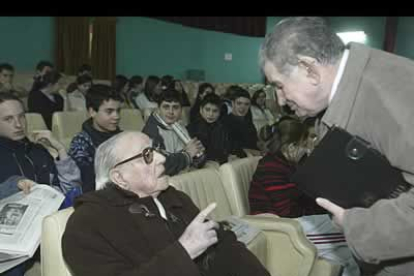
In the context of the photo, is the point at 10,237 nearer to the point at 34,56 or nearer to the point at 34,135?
the point at 34,135

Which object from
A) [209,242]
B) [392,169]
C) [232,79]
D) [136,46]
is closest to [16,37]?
[136,46]

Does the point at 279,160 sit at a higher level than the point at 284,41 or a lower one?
lower

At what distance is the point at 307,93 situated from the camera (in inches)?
44.1

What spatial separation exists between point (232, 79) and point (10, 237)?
9072 millimetres

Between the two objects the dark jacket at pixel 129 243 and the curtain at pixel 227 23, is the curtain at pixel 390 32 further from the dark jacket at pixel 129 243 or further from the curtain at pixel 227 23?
the dark jacket at pixel 129 243

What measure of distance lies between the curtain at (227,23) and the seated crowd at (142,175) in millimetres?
4131

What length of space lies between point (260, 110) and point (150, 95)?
5.35 ft

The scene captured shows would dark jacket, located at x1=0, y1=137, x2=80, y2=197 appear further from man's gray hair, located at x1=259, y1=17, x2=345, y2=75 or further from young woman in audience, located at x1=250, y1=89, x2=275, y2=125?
young woman in audience, located at x1=250, y1=89, x2=275, y2=125

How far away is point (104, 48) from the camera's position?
886cm

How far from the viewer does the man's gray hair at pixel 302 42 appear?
107cm

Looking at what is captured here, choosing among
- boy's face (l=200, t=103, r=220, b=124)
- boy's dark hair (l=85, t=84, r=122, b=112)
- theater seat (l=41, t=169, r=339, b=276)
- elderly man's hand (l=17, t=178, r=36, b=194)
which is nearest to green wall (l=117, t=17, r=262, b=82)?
boy's face (l=200, t=103, r=220, b=124)

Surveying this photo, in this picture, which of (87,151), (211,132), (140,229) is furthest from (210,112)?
(140,229)

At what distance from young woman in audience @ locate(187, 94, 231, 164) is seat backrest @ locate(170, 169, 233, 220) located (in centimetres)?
180
